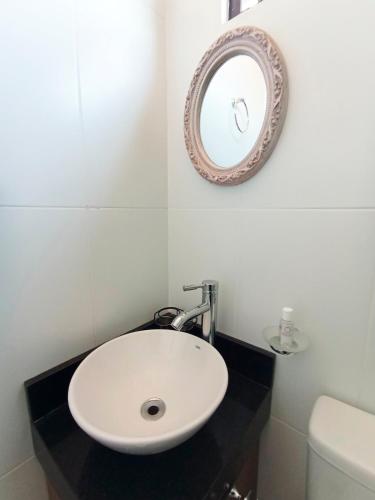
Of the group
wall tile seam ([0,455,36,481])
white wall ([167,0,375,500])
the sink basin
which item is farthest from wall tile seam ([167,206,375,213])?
wall tile seam ([0,455,36,481])

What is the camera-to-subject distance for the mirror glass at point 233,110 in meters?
0.72

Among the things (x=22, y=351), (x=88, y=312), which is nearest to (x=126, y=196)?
(x=88, y=312)

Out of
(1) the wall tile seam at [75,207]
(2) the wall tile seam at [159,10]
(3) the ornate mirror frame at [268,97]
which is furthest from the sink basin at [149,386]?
(2) the wall tile seam at [159,10]

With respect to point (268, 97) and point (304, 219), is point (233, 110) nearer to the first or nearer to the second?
point (268, 97)

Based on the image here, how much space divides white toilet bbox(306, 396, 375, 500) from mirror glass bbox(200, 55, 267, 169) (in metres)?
0.77

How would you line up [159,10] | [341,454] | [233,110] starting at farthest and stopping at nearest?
[159,10] < [233,110] < [341,454]

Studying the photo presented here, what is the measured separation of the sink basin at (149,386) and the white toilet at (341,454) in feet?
0.88

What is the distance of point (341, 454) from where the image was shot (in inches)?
20.9

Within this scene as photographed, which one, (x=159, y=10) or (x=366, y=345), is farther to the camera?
(x=159, y=10)

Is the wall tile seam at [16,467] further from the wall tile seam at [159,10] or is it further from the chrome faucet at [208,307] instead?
the wall tile seam at [159,10]

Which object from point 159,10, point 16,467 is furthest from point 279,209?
point 16,467

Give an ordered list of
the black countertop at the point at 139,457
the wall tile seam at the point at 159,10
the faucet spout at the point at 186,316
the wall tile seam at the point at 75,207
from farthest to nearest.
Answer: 1. the wall tile seam at the point at 159,10
2. the faucet spout at the point at 186,316
3. the wall tile seam at the point at 75,207
4. the black countertop at the point at 139,457

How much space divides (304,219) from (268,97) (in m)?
0.37

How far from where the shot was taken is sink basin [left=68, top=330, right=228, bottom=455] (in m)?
0.56
